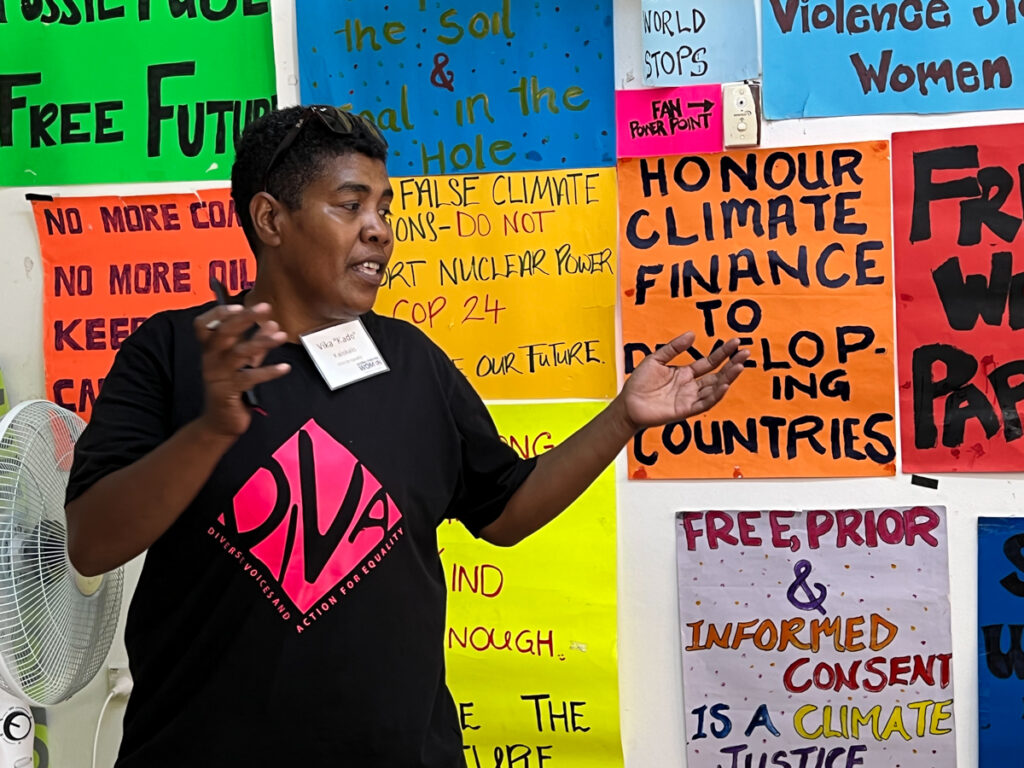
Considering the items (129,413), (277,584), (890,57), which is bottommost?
(277,584)

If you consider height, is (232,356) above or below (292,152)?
below

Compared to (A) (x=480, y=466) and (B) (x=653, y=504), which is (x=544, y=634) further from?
(A) (x=480, y=466)

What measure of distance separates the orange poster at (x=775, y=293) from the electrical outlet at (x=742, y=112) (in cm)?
3

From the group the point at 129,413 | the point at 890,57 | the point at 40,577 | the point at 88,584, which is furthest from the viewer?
the point at 890,57

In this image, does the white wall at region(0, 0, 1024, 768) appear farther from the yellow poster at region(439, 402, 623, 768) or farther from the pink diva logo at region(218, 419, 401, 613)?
the pink diva logo at region(218, 419, 401, 613)

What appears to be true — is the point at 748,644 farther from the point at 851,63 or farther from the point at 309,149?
the point at 309,149

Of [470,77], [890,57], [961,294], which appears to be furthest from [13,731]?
[890,57]

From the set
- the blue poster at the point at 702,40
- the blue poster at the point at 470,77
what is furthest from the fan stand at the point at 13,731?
the blue poster at the point at 702,40

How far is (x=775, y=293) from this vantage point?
165cm

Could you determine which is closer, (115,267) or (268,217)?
(268,217)

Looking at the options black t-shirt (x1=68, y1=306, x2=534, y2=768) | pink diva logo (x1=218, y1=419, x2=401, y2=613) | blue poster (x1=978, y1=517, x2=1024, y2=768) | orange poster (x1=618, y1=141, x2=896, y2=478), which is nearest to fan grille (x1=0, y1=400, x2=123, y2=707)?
black t-shirt (x1=68, y1=306, x2=534, y2=768)

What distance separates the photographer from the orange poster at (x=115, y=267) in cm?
178

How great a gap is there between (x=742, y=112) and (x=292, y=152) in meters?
0.83

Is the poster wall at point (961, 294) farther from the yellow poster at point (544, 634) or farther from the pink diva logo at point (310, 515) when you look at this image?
the pink diva logo at point (310, 515)
